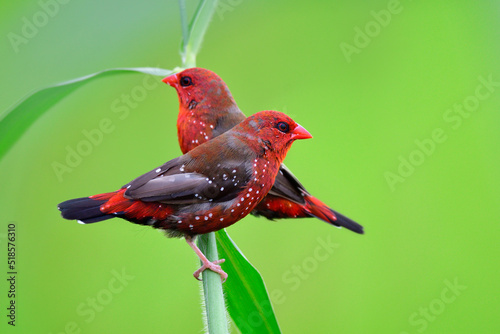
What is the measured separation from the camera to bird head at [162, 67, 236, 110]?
7.68ft

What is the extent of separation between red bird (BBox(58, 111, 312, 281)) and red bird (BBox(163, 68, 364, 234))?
439mm

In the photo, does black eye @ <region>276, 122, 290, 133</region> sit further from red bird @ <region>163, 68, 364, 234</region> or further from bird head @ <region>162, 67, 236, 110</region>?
bird head @ <region>162, 67, 236, 110</region>

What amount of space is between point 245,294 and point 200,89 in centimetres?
100

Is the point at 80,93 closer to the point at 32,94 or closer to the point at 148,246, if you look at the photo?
the point at 148,246

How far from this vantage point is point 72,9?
3.09m

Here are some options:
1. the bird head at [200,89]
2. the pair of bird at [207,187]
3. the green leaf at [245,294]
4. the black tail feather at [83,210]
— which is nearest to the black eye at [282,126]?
the pair of bird at [207,187]

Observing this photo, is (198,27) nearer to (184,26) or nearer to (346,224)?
(184,26)

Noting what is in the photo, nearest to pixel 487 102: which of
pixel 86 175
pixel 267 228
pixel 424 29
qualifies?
pixel 424 29

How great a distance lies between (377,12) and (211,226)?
2538mm

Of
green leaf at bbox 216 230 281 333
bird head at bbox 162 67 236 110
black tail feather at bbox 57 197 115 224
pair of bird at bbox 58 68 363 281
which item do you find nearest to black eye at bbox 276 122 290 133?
pair of bird at bbox 58 68 363 281

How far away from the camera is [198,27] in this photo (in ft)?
6.63

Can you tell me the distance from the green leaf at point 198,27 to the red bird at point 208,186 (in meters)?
0.39

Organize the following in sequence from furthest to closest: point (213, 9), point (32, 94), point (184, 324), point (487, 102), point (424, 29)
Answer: point (424, 29) < point (487, 102) < point (184, 324) < point (213, 9) < point (32, 94)

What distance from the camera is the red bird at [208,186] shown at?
65.9 inches
